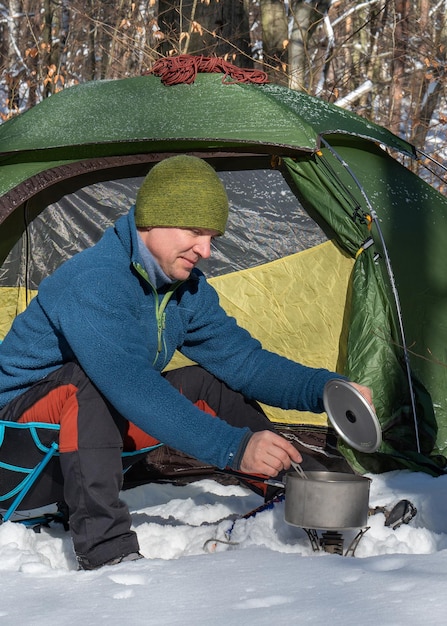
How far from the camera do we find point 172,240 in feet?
7.30

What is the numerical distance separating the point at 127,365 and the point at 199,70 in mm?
1916

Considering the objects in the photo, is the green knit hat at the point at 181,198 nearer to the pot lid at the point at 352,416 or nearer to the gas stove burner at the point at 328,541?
the pot lid at the point at 352,416

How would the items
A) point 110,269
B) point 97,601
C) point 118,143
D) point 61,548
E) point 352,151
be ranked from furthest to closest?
1. point 352,151
2. point 118,143
3. point 61,548
4. point 110,269
5. point 97,601

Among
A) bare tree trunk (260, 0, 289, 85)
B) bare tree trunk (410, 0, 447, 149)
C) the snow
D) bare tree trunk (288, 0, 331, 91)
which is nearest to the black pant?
the snow

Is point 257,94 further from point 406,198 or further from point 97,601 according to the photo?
point 97,601

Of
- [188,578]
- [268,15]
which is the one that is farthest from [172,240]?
[268,15]

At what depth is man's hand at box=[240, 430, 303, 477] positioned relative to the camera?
6.61ft

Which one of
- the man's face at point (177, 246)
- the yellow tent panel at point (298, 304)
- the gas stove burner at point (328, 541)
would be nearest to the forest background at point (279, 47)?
the yellow tent panel at point (298, 304)

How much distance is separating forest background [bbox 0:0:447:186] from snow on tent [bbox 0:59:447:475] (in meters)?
1.62

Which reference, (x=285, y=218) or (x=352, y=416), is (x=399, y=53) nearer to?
(x=285, y=218)

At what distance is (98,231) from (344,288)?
108 centimetres

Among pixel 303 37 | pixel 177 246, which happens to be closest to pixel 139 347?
pixel 177 246

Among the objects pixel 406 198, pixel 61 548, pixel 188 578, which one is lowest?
pixel 61 548

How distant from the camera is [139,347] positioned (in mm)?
2152
